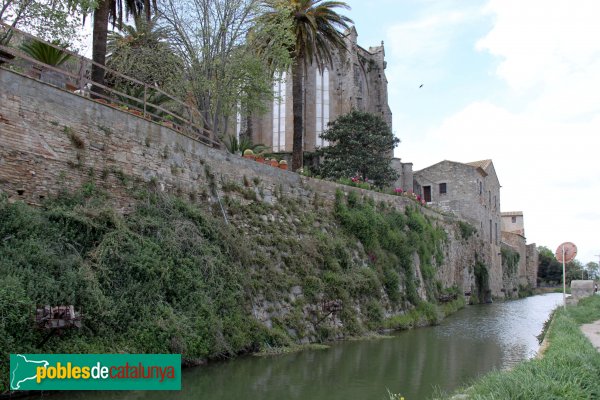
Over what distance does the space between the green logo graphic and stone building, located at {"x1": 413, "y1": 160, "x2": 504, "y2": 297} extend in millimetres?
34176

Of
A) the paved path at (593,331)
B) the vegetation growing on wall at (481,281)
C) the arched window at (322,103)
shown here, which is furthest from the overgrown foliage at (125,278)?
the arched window at (322,103)

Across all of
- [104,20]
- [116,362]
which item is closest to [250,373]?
[116,362]

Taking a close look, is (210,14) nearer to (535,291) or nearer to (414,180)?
(414,180)

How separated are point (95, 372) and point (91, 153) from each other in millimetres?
5291

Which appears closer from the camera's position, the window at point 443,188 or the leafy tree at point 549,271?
the window at point 443,188

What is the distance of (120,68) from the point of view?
71.4 feet

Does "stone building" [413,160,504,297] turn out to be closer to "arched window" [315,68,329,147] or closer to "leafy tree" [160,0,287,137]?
"arched window" [315,68,329,147]

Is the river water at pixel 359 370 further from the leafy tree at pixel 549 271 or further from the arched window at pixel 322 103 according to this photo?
the leafy tree at pixel 549 271

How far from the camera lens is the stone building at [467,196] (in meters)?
42.5

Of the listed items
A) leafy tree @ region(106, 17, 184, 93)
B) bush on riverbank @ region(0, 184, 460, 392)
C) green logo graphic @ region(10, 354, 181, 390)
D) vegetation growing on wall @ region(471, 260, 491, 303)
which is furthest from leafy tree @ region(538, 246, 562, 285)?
green logo graphic @ region(10, 354, 181, 390)

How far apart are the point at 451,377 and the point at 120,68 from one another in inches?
666

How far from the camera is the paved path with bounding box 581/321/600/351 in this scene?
40.8 feet

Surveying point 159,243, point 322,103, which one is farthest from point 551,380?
point 322,103

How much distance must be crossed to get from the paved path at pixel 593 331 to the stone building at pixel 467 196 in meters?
25.5
